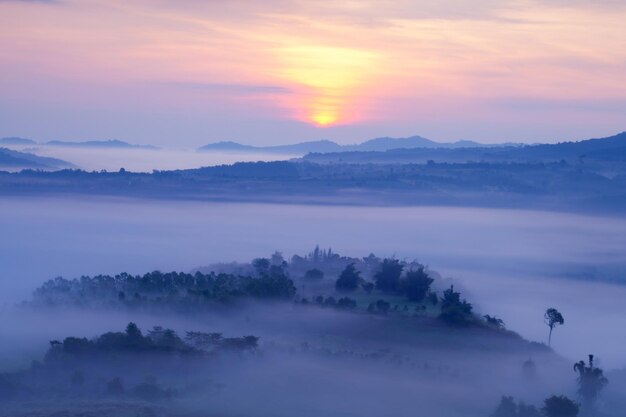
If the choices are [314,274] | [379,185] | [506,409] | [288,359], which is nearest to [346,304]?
[288,359]

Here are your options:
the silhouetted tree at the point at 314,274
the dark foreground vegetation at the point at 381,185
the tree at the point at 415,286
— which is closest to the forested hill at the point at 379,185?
the dark foreground vegetation at the point at 381,185

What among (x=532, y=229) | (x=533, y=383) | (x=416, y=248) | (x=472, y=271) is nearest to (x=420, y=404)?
(x=533, y=383)

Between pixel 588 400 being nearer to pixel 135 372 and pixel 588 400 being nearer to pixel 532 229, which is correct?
pixel 135 372

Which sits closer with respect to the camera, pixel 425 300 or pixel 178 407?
pixel 178 407

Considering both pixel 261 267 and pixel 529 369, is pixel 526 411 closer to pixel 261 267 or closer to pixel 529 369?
pixel 529 369

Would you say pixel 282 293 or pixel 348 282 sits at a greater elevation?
pixel 348 282

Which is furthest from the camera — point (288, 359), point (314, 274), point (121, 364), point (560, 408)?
point (314, 274)

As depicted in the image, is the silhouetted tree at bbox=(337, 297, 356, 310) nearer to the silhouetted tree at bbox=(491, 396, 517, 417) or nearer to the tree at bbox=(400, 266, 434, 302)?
the tree at bbox=(400, 266, 434, 302)
